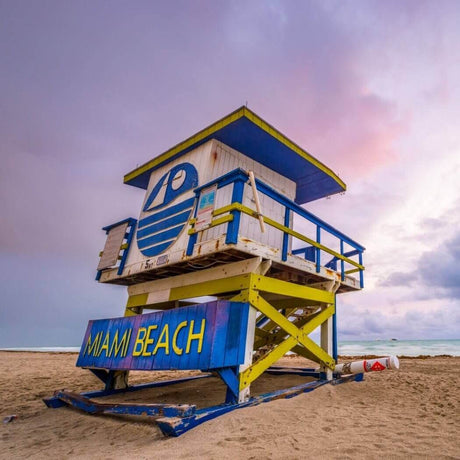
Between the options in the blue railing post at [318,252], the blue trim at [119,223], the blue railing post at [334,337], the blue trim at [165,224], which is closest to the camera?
the blue railing post at [318,252]

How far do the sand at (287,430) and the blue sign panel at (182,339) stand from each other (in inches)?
33.6

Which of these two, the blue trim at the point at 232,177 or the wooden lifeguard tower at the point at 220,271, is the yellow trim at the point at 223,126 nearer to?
the wooden lifeguard tower at the point at 220,271

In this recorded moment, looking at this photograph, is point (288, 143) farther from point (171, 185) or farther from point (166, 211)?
point (166, 211)

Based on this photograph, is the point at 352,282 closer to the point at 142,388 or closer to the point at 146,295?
the point at 146,295

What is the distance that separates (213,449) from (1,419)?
205 inches

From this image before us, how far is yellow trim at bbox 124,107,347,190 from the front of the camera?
6.89 metres

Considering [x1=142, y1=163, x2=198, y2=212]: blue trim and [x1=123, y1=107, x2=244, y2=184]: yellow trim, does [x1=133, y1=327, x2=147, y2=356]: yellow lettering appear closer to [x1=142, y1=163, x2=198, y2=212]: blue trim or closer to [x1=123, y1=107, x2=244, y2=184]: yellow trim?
[x1=142, y1=163, x2=198, y2=212]: blue trim

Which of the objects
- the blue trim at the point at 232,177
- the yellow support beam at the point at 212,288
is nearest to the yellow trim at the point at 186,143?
the blue trim at the point at 232,177

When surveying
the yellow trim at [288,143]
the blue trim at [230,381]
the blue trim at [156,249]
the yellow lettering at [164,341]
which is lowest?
the blue trim at [230,381]

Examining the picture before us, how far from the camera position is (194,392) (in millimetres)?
7184

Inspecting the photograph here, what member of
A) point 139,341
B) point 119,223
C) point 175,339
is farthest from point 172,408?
point 119,223

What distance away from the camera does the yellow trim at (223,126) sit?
689 cm

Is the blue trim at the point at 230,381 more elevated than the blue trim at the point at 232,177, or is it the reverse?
the blue trim at the point at 232,177

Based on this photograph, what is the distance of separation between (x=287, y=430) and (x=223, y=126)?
19.7 feet
